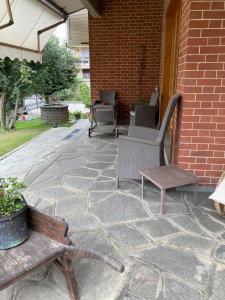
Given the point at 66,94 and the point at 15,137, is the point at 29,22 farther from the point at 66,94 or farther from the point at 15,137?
the point at 66,94

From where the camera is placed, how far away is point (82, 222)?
2459 millimetres

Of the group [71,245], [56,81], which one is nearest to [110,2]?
[56,81]

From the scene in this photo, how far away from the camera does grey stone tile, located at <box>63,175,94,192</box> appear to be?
321 cm

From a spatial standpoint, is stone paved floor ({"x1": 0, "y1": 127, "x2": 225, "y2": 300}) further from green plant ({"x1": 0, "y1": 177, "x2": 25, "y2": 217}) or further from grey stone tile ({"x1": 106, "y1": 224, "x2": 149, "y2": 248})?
green plant ({"x1": 0, "y1": 177, "x2": 25, "y2": 217})

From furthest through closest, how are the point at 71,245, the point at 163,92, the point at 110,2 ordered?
the point at 110,2, the point at 163,92, the point at 71,245

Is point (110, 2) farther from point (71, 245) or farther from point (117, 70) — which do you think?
point (71, 245)

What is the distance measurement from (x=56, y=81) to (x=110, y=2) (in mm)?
3739

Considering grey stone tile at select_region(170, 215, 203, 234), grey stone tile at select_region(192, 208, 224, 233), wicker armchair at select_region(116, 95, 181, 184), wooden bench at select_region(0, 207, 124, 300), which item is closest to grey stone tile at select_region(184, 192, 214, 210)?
grey stone tile at select_region(192, 208, 224, 233)

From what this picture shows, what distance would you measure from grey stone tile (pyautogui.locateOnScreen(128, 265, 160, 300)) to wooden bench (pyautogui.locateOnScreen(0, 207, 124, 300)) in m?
0.32

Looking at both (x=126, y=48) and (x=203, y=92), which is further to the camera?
(x=126, y=48)

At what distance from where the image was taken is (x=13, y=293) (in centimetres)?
169

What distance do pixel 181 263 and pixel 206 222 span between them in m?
0.64

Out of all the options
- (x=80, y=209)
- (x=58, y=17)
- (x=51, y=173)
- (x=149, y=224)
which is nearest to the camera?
(x=149, y=224)

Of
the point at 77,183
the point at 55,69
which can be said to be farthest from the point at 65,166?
the point at 55,69
